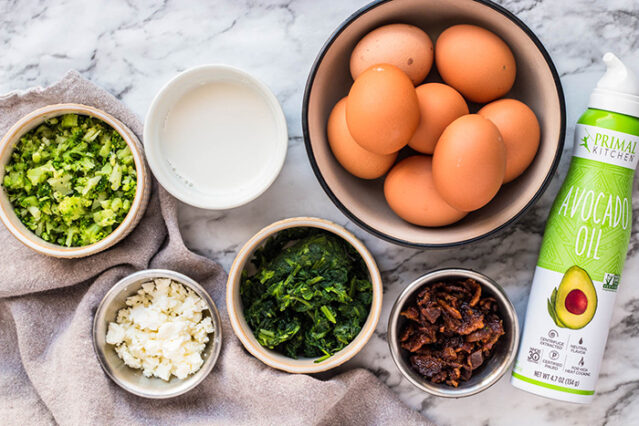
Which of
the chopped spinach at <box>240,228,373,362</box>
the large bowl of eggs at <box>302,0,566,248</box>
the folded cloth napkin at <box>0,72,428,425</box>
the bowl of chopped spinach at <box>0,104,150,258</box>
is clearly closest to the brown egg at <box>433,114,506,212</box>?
the large bowl of eggs at <box>302,0,566,248</box>

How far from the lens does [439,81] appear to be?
133cm

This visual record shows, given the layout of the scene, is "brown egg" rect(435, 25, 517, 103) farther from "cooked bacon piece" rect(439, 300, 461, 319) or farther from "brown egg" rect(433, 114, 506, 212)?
"cooked bacon piece" rect(439, 300, 461, 319)

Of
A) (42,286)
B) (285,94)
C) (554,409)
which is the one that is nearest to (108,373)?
(42,286)

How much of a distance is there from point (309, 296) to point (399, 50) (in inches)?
21.8

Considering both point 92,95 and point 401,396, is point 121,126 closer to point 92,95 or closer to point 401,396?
point 92,95

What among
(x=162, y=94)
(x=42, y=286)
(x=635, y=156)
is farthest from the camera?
(x=42, y=286)

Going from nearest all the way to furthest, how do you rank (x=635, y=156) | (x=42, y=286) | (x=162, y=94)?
(x=635, y=156) < (x=162, y=94) < (x=42, y=286)

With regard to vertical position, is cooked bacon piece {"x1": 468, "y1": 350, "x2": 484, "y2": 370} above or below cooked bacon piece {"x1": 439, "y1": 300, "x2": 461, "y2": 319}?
below

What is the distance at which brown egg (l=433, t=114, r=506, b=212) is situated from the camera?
43.0 inches

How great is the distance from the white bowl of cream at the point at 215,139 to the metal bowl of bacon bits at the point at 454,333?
1.45 ft

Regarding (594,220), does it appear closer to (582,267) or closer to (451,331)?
(582,267)

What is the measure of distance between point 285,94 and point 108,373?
0.76m

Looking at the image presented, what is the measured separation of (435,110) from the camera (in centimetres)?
118

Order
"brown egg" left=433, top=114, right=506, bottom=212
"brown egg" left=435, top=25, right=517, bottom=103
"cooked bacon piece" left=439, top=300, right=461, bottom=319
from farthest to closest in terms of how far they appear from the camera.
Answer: "cooked bacon piece" left=439, top=300, right=461, bottom=319
"brown egg" left=435, top=25, right=517, bottom=103
"brown egg" left=433, top=114, right=506, bottom=212
